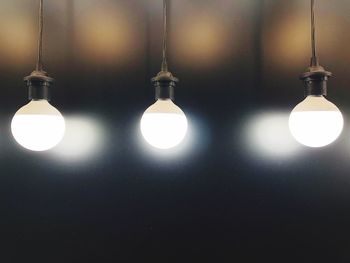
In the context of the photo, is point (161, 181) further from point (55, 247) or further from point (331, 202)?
point (331, 202)

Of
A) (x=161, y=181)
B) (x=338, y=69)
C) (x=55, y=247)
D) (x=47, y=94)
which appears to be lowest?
(x=55, y=247)

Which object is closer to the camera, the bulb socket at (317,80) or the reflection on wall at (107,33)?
the bulb socket at (317,80)

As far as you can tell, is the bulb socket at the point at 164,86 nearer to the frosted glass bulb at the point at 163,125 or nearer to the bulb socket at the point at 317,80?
the frosted glass bulb at the point at 163,125

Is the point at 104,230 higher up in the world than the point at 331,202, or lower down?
lower down

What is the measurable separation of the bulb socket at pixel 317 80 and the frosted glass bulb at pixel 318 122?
0.07 feet

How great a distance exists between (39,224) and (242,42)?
3.49ft

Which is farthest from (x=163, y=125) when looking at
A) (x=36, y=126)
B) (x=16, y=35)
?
(x=16, y=35)

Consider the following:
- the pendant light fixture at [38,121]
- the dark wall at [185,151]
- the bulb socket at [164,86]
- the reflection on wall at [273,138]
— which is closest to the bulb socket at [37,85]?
the pendant light fixture at [38,121]

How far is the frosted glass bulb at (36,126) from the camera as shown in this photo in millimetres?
1074

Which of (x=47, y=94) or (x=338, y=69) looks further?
(x=338, y=69)

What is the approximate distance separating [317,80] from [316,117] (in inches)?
4.7

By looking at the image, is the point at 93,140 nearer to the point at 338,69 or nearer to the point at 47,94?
the point at 47,94

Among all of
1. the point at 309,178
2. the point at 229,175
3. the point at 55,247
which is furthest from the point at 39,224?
the point at 309,178

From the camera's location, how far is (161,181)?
1.34 meters
